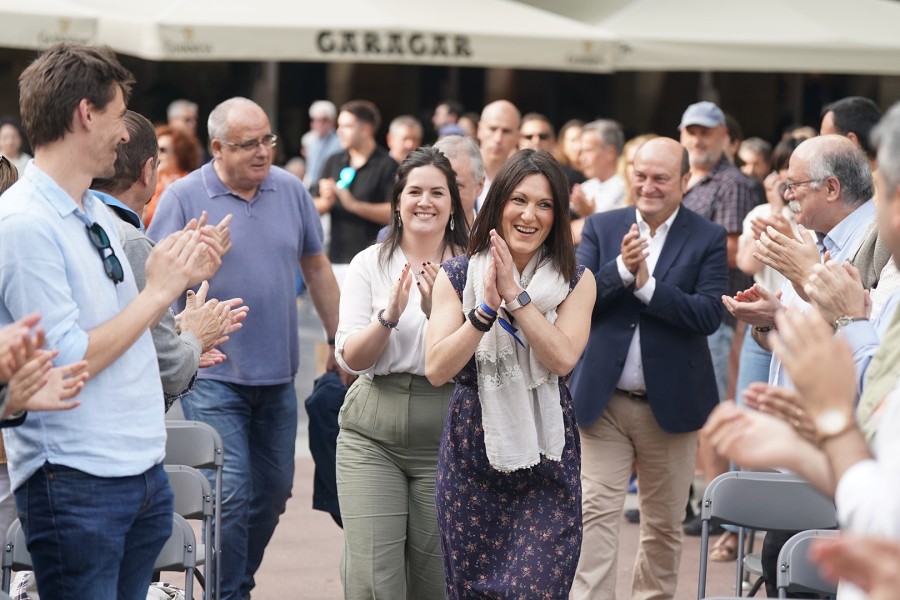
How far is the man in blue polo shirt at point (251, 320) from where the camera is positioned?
567cm

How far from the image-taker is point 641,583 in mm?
5871

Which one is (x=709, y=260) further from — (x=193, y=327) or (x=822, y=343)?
(x=822, y=343)

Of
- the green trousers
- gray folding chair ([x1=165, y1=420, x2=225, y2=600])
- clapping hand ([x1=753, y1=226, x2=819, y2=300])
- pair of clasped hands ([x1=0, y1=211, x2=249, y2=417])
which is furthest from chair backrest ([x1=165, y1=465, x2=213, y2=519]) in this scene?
clapping hand ([x1=753, y1=226, x2=819, y2=300])

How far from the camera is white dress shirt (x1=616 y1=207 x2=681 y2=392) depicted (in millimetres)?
5657

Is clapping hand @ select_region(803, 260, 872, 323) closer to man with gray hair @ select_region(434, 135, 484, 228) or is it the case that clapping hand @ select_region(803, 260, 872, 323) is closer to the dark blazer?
the dark blazer

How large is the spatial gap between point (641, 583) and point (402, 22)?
579 cm

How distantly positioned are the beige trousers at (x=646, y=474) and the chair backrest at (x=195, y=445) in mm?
1570

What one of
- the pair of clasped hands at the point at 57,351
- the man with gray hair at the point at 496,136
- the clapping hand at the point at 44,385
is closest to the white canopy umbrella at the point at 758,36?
the man with gray hair at the point at 496,136

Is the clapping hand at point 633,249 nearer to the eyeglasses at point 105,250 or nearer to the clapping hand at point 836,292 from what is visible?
the clapping hand at point 836,292

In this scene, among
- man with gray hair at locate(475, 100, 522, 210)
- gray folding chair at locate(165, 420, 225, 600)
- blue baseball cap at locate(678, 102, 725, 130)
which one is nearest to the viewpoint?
gray folding chair at locate(165, 420, 225, 600)

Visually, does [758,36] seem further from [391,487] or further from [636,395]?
[391,487]

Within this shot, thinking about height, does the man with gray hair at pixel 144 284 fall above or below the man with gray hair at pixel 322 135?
below

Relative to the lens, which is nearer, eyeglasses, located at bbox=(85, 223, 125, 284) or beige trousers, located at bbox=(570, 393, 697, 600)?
eyeglasses, located at bbox=(85, 223, 125, 284)

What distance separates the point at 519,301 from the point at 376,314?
0.78 m
